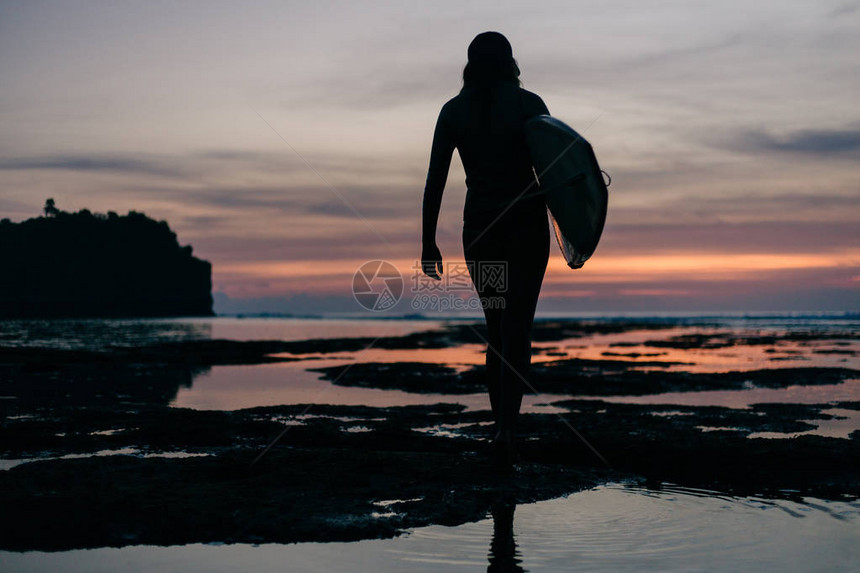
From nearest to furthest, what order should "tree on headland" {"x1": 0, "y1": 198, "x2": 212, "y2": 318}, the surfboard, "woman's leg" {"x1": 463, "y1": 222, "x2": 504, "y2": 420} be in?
1. the surfboard
2. "woman's leg" {"x1": 463, "y1": 222, "x2": 504, "y2": 420}
3. "tree on headland" {"x1": 0, "y1": 198, "x2": 212, "y2": 318}

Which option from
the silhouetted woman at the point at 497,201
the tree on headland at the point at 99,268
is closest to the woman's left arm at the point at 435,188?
the silhouetted woman at the point at 497,201

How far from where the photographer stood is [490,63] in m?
4.44

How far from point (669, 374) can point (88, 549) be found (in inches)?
445

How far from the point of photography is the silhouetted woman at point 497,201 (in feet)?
14.2

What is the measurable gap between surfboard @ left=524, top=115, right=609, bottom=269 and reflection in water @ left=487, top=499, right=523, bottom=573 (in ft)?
6.05

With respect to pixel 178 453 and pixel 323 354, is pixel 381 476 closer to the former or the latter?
pixel 178 453

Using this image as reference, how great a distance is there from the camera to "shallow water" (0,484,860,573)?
250cm

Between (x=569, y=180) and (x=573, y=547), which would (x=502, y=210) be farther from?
(x=573, y=547)

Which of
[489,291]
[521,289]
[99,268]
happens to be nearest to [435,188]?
[489,291]

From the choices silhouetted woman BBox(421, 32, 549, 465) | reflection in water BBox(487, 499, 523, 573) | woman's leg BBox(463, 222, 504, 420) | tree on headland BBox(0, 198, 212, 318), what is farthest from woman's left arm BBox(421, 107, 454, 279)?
tree on headland BBox(0, 198, 212, 318)

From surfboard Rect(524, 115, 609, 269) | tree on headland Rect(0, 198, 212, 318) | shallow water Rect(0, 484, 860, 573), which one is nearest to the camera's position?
shallow water Rect(0, 484, 860, 573)

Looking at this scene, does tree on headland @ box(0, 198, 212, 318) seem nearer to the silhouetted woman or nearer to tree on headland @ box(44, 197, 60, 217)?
tree on headland @ box(44, 197, 60, 217)

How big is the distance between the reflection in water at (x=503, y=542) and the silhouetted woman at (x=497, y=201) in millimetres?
1014

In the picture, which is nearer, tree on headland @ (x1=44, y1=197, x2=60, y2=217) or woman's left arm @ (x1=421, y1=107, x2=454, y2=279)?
woman's left arm @ (x1=421, y1=107, x2=454, y2=279)
